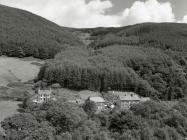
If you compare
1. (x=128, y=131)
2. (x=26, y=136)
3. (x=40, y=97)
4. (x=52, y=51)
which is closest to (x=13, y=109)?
(x=40, y=97)

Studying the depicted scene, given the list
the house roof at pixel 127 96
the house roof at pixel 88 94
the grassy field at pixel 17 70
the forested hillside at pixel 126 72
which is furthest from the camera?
the grassy field at pixel 17 70

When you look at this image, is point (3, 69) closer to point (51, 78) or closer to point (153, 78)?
point (51, 78)

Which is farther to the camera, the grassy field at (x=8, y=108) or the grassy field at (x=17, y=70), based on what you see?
the grassy field at (x=17, y=70)

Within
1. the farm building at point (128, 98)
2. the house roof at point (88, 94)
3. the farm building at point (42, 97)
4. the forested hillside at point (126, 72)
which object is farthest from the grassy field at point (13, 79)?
the farm building at point (128, 98)

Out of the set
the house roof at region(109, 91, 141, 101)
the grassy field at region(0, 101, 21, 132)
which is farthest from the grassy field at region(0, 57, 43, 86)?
the house roof at region(109, 91, 141, 101)

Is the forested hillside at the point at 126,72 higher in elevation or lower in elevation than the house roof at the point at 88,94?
higher

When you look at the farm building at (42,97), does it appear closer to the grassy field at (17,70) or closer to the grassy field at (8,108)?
the grassy field at (8,108)

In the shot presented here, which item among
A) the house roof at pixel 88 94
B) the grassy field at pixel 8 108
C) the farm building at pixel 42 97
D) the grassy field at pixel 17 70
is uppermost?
the grassy field at pixel 17 70
